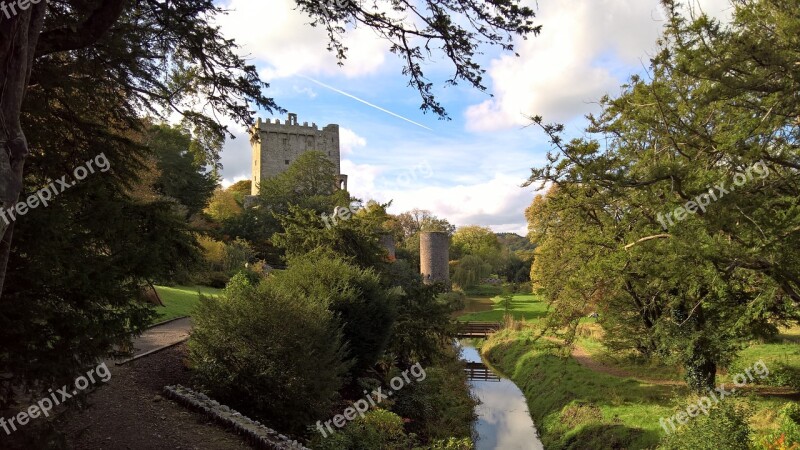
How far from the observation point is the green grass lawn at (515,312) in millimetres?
36656

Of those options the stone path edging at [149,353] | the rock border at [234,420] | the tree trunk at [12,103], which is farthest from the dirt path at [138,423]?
the tree trunk at [12,103]

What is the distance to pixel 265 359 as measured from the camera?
30.8ft

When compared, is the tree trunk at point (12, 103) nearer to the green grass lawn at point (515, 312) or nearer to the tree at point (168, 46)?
the tree at point (168, 46)

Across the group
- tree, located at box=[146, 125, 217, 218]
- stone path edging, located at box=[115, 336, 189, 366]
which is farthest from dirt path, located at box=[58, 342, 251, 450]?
tree, located at box=[146, 125, 217, 218]

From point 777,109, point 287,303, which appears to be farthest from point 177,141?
point 777,109

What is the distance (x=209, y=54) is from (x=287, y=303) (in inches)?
199

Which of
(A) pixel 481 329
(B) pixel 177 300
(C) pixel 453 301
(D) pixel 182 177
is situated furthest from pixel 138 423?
(D) pixel 182 177

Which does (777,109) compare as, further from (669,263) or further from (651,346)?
(651,346)

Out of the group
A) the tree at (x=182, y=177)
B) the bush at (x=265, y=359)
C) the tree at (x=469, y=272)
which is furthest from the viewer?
the tree at (x=469, y=272)

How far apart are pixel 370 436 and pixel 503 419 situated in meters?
9.66

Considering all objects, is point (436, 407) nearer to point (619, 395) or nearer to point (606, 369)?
point (619, 395)

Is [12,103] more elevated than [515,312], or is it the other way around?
[12,103]

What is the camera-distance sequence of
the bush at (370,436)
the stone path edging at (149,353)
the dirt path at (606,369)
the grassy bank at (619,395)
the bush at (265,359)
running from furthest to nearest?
1. the dirt path at (606,369)
2. the grassy bank at (619,395)
3. the stone path edging at (149,353)
4. the bush at (265,359)
5. the bush at (370,436)

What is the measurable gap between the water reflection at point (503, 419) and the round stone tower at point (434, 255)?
75.1 feet
